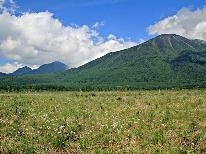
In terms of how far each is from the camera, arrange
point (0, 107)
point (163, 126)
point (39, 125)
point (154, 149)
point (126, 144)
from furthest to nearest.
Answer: point (0, 107), point (39, 125), point (163, 126), point (126, 144), point (154, 149)

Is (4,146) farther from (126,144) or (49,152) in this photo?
(126,144)

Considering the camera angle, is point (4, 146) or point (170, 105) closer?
point (4, 146)

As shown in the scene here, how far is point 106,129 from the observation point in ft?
73.8

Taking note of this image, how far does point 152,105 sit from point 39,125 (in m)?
10.5

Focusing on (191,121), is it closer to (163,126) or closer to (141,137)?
(163,126)

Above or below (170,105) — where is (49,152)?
below

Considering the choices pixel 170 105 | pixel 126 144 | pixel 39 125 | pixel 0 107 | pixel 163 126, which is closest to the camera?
pixel 126 144

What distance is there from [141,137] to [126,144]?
134 centimetres

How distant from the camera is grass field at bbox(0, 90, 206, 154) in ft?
63.1

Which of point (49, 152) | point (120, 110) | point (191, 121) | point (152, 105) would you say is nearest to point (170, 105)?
point (152, 105)

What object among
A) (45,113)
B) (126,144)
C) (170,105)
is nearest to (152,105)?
(170,105)

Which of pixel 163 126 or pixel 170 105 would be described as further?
pixel 170 105

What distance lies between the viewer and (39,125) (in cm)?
2505

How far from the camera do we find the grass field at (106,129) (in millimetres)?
19228
